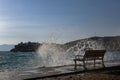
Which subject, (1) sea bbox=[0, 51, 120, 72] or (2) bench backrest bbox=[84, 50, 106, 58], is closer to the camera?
(2) bench backrest bbox=[84, 50, 106, 58]

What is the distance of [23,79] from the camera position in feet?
48.5

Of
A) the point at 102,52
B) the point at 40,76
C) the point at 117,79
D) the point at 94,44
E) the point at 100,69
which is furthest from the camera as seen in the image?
the point at 94,44

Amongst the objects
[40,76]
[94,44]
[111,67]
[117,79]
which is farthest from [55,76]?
[94,44]

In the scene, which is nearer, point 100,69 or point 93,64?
point 100,69

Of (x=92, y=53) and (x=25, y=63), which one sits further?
(x=25, y=63)

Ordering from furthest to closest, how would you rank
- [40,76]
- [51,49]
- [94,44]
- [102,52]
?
[51,49] < [94,44] < [102,52] < [40,76]

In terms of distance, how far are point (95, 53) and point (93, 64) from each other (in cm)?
162

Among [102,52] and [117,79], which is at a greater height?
[102,52]

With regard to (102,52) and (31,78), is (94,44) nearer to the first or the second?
(102,52)

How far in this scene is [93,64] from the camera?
21141 millimetres

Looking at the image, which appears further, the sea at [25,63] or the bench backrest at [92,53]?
the sea at [25,63]

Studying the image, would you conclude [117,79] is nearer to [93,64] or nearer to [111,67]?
[111,67]

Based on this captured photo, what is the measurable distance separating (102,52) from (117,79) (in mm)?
5523

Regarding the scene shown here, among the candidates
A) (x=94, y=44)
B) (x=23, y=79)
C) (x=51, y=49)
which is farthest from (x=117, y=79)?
(x=51, y=49)
